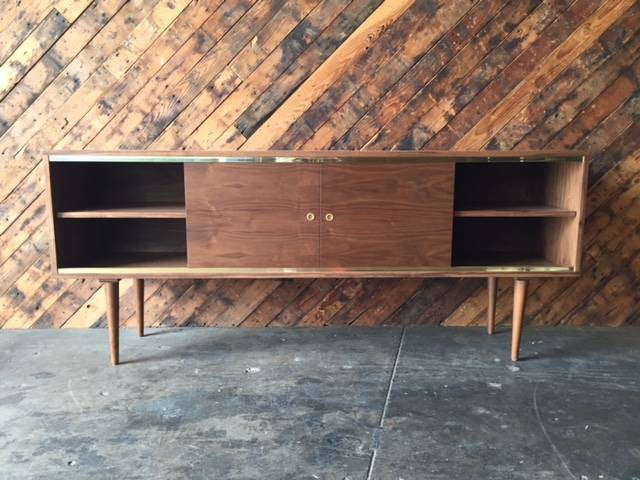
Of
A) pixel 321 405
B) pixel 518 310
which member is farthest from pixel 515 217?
pixel 321 405

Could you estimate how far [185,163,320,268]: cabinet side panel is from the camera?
1.75 meters

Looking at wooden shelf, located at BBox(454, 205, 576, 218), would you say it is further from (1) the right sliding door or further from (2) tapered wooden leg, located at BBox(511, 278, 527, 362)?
(2) tapered wooden leg, located at BBox(511, 278, 527, 362)

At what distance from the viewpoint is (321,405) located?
5.27ft

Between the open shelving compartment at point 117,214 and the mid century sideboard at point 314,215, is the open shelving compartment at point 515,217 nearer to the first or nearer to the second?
the mid century sideboard at point 314,215

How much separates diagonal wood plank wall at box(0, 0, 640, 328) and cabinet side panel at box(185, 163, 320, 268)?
1.60 ft

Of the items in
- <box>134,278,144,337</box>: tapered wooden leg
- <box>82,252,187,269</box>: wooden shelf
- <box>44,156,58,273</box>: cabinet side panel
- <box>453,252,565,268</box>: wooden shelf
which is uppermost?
<box>44,156,58,273</box>: cabinet side panel

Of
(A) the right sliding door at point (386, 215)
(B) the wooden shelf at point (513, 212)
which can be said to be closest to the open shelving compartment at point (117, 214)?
(A) the right sliding door at point (386, 215)

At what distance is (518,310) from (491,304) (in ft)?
0.97

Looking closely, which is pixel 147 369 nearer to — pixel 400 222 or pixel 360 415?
pixel 360 415

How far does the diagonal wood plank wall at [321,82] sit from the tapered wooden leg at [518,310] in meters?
0.60

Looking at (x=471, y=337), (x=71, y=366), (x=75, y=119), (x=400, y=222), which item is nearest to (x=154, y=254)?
(x=71, y=366)

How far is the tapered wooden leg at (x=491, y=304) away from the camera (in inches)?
85.7

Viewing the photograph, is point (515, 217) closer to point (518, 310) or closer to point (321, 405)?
point (518, 310)

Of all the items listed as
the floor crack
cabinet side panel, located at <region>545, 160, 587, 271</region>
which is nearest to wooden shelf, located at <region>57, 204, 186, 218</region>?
the floor crack
